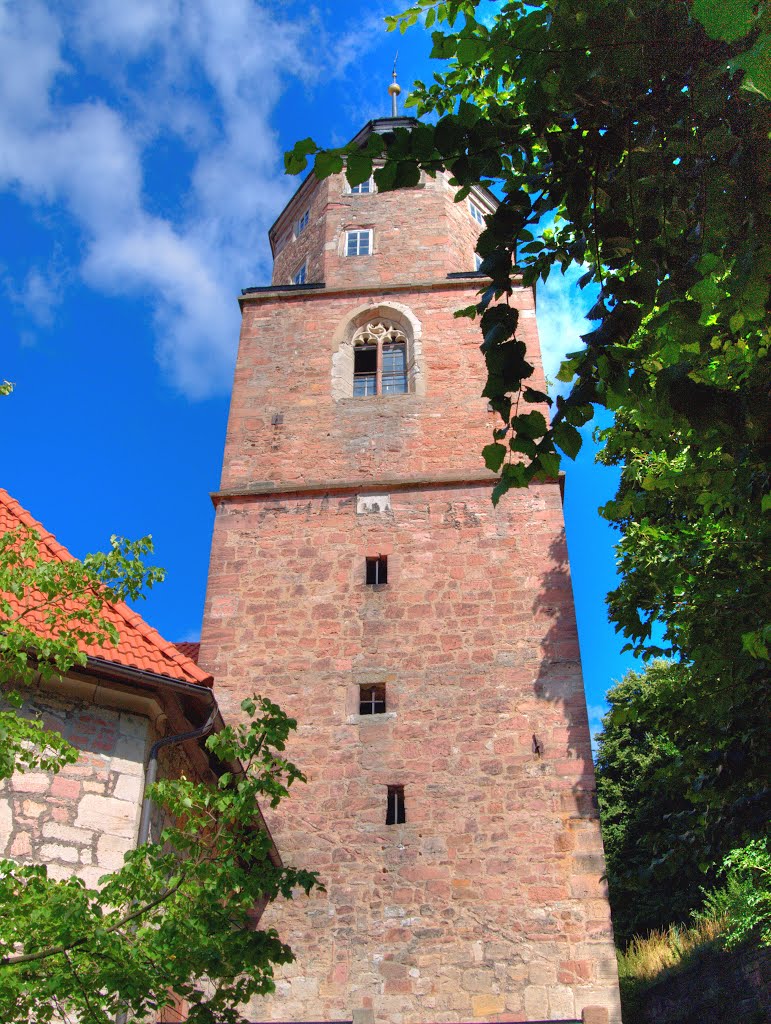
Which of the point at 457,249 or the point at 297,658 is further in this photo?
the point at 457,249

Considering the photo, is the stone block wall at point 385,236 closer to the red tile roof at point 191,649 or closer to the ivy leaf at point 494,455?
the red tile roof at point 191,649

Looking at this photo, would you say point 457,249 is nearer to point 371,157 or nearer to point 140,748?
point 140,748

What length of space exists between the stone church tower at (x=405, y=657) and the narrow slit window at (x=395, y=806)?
0.02 metres

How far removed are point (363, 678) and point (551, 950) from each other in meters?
3.53

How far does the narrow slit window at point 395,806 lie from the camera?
10.2m

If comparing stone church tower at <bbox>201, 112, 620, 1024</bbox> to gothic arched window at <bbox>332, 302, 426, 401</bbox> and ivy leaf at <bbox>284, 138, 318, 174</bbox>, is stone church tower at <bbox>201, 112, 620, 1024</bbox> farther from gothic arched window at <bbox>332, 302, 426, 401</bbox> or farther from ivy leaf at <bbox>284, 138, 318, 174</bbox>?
ivy leaf at <bbox>284, 138, 318, 174</bbox>

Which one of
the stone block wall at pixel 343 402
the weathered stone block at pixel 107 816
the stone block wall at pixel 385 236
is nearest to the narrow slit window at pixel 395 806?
the weathered stone block at pixel 107 816

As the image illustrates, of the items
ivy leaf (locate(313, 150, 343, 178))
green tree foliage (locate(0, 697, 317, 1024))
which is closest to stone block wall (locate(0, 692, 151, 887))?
green tree foliage (locate(0, 697, 317, 1024))

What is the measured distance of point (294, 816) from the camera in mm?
10312

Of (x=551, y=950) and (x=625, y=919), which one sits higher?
(x=625, y=919)

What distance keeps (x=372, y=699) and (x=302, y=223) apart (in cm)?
1029

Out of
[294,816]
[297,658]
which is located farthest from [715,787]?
[297,658]

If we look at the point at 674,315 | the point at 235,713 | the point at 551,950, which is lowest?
the point at 551,950

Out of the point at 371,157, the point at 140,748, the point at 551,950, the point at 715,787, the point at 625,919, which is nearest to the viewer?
the point at 371,157
